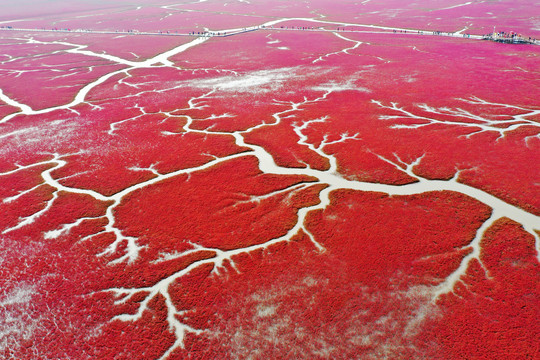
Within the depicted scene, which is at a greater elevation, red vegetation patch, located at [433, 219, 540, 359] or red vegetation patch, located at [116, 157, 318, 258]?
red vegetation patch, located at [116, 157, 318, 258]

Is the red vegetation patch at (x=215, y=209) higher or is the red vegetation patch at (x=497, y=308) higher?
the red vegetation patch at (x=215, y=209)

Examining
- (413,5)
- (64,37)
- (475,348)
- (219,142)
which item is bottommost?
(475,348)

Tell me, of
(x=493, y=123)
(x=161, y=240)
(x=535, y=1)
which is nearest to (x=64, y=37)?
(x=161, y=240)

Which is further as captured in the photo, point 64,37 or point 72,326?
point 64,37

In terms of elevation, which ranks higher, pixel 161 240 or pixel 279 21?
pixel 279 21

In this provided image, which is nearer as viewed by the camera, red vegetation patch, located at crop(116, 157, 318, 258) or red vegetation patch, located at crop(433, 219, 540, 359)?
red vegetation patch, located at crop(433, 219, 540, 359)

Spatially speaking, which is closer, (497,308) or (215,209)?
(497,308)

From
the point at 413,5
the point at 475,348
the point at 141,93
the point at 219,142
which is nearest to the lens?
the point at 475,348

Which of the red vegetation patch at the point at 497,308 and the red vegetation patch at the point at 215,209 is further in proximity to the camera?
the red vegetation patch at the point at 215,209

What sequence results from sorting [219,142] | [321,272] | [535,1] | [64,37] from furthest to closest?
[535,1]
[64,37]
[219,142]
[321,272]

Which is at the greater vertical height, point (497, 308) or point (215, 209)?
point (215, 209)

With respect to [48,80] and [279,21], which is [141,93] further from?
[279,21]
